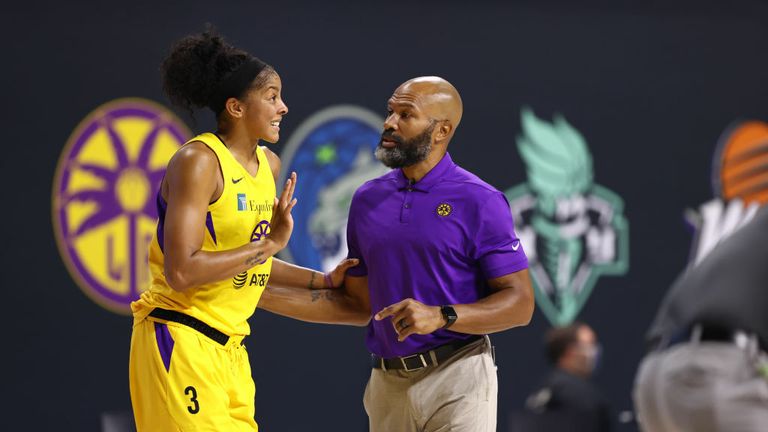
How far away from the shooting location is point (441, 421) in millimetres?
4188

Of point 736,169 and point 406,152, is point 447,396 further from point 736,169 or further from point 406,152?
point 736,169

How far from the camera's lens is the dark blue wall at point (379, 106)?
6965 millimetres

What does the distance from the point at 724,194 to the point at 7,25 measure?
18.2 ft

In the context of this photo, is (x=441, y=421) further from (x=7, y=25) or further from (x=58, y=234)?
(x=7, y=25)

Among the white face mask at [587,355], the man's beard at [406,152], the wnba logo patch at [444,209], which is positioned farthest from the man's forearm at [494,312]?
the white face mask at [587,355]

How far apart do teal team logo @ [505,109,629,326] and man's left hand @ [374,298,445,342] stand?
465cm

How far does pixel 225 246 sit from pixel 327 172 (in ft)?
13.1

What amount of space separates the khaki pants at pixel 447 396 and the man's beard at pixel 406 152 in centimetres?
72

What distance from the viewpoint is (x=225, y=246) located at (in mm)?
3924

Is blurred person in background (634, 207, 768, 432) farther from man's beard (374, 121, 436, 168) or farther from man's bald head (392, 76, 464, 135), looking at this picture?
man's bald head (392, 76, 464, 135)

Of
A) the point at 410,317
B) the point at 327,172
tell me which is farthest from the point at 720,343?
the point at 327,172

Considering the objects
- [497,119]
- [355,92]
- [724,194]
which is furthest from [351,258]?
[724,194]

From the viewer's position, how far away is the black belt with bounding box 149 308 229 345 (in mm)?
3877

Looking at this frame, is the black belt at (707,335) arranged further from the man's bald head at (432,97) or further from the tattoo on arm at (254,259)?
the man's bald head at (432,97)
